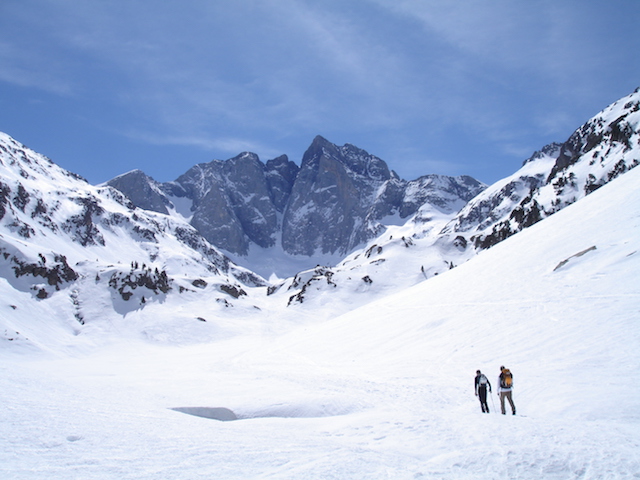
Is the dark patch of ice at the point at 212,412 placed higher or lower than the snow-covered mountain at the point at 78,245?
lower

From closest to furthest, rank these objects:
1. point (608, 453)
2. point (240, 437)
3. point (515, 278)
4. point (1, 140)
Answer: point (608, 453), point (240, 437), point (515, 278), point (1, 140)

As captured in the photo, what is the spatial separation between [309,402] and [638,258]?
20.5 meters

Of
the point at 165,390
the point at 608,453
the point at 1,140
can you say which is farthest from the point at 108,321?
the point at 1,140

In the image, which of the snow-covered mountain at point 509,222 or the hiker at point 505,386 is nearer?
the hiker at point 505,386

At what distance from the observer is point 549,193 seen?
246ft

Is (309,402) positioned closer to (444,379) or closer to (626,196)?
(444,379)

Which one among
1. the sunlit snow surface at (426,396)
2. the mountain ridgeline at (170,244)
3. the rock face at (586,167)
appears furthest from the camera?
the mountain ridgeline at (170,244)

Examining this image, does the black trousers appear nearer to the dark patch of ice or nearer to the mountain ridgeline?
the dark patch of ice

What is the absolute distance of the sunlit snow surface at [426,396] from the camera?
852cm

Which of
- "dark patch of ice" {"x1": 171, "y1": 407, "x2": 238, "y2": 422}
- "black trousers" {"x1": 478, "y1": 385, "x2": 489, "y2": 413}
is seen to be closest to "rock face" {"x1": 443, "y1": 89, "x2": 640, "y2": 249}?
"black trousers" {"x1": 478, "y1": 385, "x2": 489, "y2": 413}

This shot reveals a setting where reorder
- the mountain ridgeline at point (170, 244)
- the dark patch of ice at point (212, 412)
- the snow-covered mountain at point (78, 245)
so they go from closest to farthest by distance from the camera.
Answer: the dark patch of ice at point (212, 412), the mountain ridgeline at point (170, 244), the snow-covered mountain at point (78, 245)

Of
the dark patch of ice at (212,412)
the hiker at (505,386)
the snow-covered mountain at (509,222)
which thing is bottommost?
the dark patch of ice at (212,412)

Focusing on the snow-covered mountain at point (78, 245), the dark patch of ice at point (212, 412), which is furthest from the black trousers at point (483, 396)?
the snow-covered mountain at point (78, 245)

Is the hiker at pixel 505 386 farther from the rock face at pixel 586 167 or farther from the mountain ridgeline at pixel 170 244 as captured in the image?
the rock face at pixel 586 167
